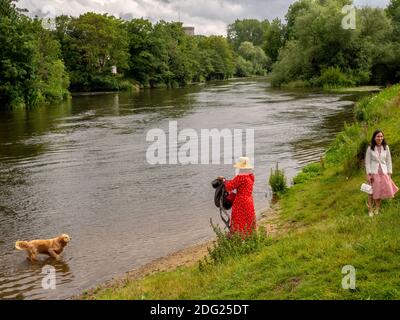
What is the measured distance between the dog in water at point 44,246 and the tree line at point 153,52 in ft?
150

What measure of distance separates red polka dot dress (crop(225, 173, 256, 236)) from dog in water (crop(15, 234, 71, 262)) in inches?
173

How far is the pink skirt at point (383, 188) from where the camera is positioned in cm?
1092

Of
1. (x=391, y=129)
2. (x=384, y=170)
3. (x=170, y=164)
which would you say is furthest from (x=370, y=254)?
(x=170, y=164)

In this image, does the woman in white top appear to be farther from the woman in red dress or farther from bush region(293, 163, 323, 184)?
bush region(293, 163, 323, 184)

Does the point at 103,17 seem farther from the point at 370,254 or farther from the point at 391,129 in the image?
the point at 370,254

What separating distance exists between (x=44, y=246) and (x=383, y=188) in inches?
313

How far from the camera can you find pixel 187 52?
377 feet

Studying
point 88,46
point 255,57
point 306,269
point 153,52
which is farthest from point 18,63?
point 255,57
